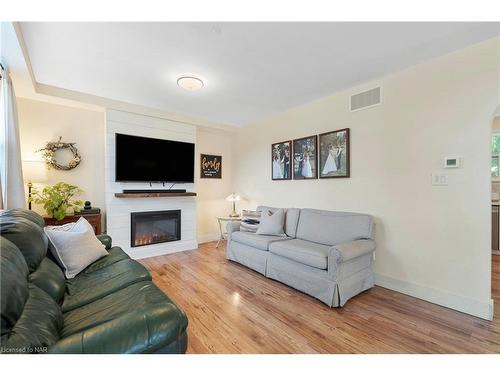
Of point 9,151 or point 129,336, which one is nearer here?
point 129,336

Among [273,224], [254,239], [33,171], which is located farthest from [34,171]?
[273,224]

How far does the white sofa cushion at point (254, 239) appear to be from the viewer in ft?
9.87

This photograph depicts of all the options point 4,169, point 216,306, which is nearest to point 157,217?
point 4,169

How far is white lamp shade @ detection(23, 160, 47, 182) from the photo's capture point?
9.46 ft

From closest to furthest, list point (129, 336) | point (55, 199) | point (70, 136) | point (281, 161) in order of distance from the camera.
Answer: point (129, 336) → point (55, 199) → point (70, 136) → point (281, 161)

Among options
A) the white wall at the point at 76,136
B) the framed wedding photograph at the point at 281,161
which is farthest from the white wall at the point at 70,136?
the framed wedding photograph at the point at 281,161

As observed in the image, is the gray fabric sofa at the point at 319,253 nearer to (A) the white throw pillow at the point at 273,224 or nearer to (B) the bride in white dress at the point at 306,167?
(A) the white throw pillow at the point at 273,224

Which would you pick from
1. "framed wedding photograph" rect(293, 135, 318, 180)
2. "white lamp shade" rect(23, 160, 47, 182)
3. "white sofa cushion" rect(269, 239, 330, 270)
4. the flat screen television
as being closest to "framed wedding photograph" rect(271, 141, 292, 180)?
"framed wedding photograph" rect(293, 135, 318, 180)

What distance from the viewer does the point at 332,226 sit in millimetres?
2848

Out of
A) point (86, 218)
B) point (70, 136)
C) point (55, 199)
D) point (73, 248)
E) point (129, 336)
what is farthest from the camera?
point (70, 136)

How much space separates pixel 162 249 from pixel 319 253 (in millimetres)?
2854

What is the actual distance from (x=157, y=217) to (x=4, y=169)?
2.03 meters

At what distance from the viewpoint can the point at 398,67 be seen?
2490 mm

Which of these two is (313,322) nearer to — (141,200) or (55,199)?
(141,200)
